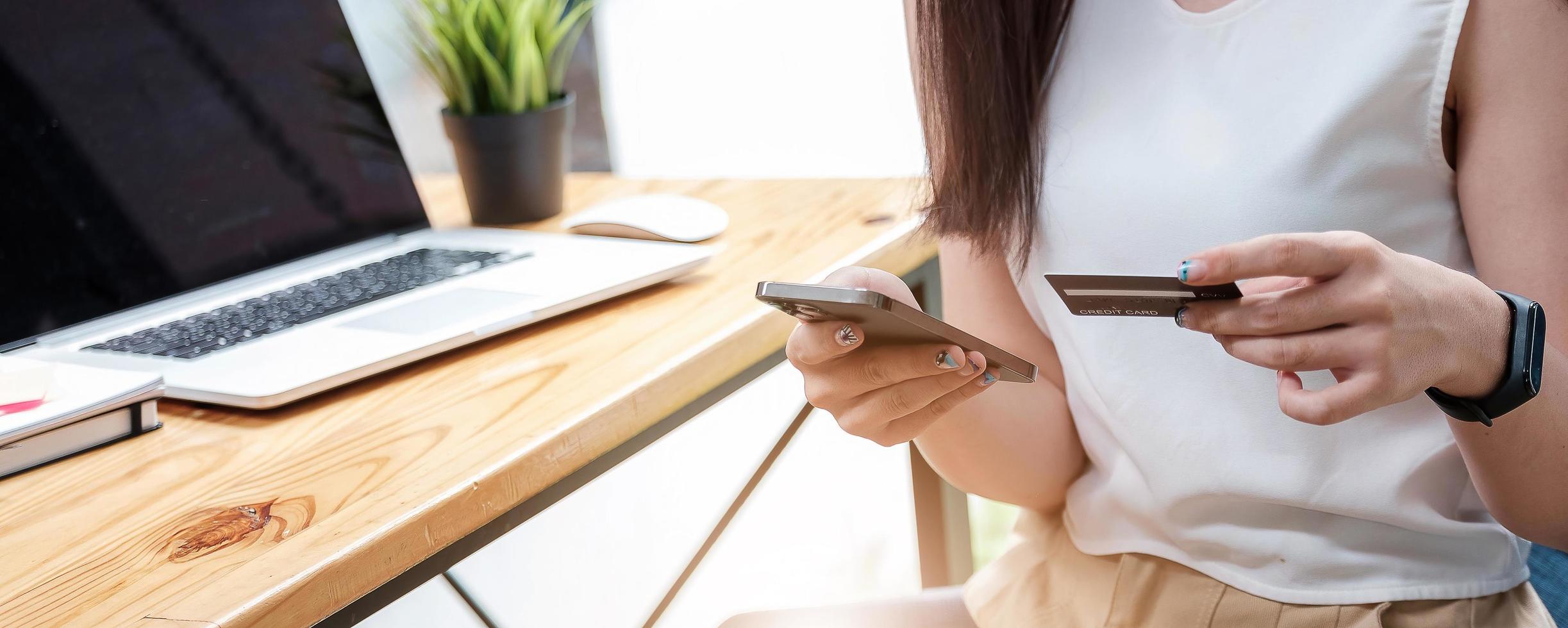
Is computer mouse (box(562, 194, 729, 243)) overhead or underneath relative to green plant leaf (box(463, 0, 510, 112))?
underneath

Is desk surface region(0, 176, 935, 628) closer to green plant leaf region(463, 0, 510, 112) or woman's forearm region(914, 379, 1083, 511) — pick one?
woman's forearm region(914, 379, 1083, 511)

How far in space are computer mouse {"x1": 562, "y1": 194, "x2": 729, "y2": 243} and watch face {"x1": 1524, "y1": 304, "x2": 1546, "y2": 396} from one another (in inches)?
24.5

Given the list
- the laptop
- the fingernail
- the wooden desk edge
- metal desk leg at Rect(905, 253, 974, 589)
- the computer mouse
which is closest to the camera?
the wooden desk edge

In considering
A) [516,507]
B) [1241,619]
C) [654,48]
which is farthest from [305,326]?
[654,48]

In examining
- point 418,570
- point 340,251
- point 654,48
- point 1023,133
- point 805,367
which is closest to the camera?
point 418,570

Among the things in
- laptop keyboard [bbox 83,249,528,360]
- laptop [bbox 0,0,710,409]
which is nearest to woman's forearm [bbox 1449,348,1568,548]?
laptop [bbox 0,0,710,409]

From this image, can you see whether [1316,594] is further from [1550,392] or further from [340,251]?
[340,251]

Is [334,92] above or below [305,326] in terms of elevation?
above

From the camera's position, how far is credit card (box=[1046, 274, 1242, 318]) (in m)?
0.42

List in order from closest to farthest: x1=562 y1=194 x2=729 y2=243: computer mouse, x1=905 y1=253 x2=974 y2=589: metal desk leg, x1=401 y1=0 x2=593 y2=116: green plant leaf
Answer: x1=562 y1=194 x2=729 y2=243: computer mouse → x1=401 y1=0 x2=593 y2=116: green plant leaf → x1=905 y1=253 x2=974 y2=589: metal desk leg

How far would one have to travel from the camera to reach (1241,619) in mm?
644

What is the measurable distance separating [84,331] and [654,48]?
100cm

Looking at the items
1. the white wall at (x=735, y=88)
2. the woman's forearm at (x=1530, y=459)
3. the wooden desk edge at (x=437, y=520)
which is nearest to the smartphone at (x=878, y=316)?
the wooden desk edge at (x=437, y=520)

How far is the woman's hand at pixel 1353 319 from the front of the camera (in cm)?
41
